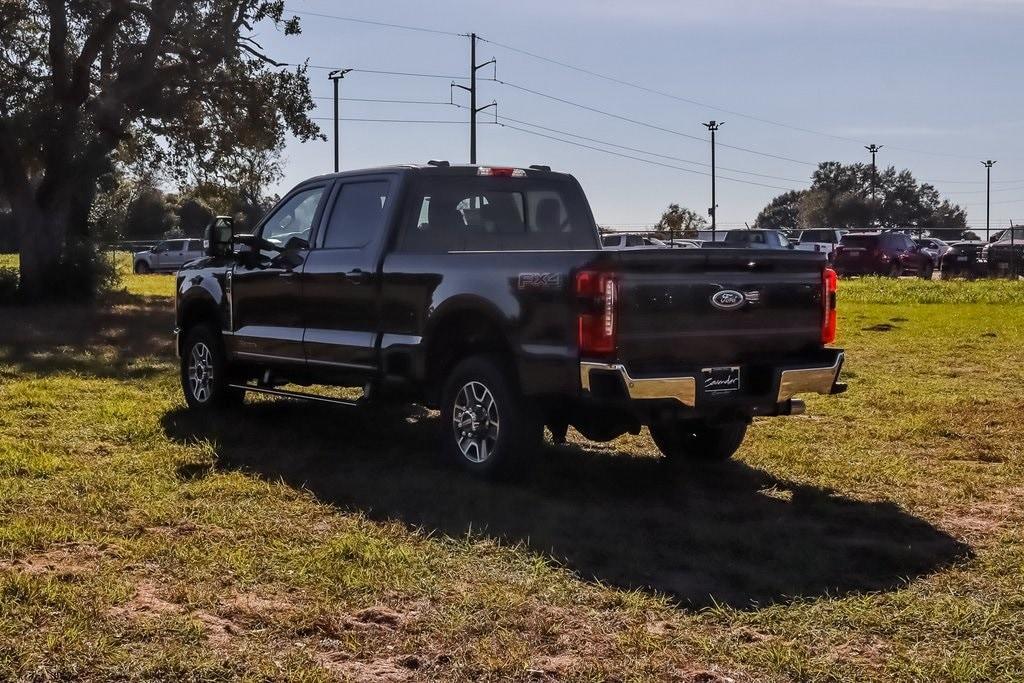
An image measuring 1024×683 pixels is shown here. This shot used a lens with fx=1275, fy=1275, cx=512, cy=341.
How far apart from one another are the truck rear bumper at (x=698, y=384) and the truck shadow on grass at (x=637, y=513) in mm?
620

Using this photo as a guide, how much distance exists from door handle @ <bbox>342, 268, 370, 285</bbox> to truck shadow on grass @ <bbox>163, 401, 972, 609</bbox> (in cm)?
125

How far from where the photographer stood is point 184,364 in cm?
1126

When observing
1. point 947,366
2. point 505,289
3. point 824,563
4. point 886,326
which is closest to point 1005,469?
point 824,563

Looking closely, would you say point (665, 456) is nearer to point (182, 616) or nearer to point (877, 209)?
point (182, 616)

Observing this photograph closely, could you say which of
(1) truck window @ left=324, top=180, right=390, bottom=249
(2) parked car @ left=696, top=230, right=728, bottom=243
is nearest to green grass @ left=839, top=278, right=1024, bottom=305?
(2) parked car @ left=696, top=230, right=728, bottom=243

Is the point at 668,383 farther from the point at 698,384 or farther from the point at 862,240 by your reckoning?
the point at 862,240

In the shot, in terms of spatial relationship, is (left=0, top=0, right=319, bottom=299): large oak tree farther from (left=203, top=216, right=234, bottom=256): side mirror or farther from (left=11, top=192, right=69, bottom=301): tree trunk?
(left=203, top=216, right=234, bottom=256): side mirror

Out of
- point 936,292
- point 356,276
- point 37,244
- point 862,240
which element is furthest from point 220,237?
point 862,240

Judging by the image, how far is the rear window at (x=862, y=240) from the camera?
41.2 metres

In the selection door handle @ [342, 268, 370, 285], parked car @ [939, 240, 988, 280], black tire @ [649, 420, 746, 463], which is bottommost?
black tire @ [649, 420, 746, 463]

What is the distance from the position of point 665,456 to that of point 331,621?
440 cm

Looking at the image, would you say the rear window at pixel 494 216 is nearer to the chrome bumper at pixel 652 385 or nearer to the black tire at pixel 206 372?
the chrome bumper at pixel 652 385

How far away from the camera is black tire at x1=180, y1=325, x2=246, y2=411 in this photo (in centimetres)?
1077

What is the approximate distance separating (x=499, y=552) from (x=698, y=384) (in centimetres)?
168
